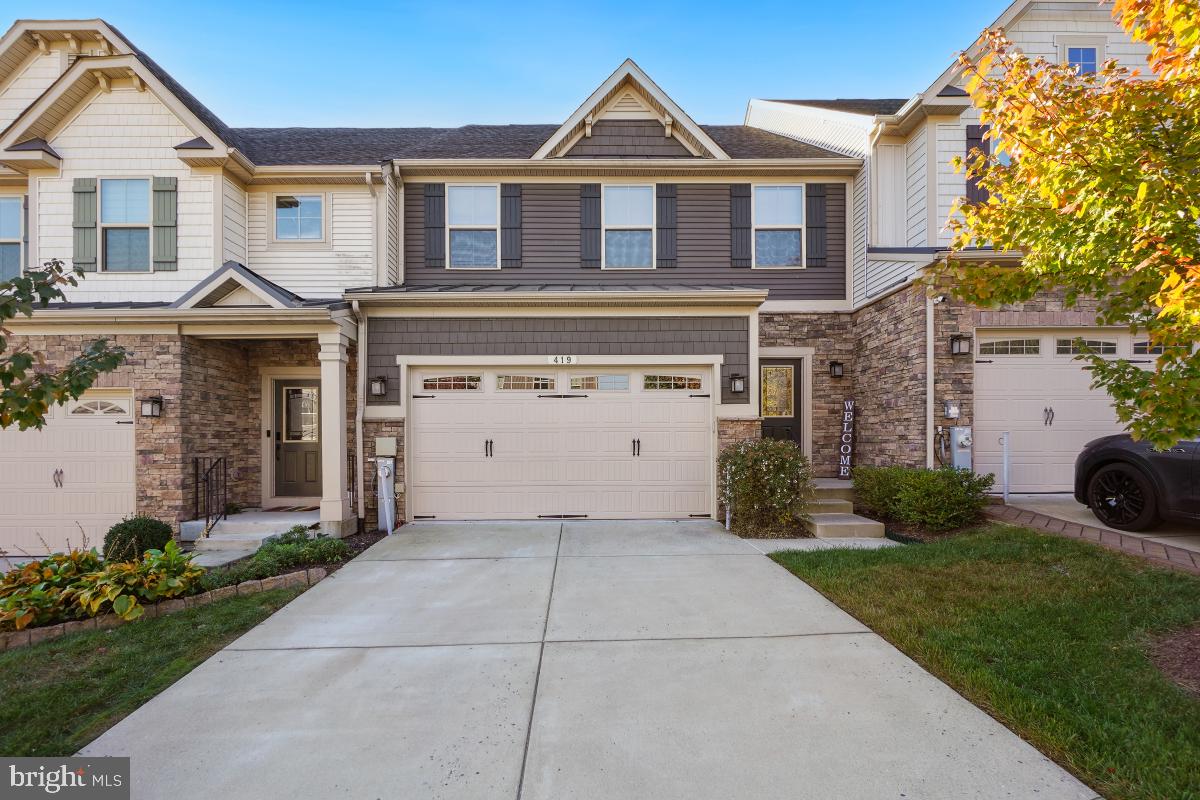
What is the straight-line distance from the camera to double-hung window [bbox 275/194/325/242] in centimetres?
906

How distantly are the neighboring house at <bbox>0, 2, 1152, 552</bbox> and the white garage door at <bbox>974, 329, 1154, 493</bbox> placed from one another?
0.31 feet

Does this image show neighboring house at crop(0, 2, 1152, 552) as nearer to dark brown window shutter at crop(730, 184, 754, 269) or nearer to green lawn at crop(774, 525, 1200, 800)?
dark brown window shutter at crop(730, 184, 754, 269)

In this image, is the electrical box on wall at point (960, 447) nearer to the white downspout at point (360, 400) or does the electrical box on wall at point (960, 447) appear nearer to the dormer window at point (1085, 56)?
the dormer window at point (1085, 56)

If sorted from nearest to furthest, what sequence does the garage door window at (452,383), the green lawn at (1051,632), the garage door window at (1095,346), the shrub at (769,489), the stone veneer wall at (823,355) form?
1. the green lawn at (1051,632)
2. the shrub at (769,489)
3. the garage door window at (1095,346)
4. the garage door window at (452,383)
5. the stone veneer wall at (823,355)

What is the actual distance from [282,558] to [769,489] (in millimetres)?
5832

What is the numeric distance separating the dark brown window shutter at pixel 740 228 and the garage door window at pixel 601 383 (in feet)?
11.6

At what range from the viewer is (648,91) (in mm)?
9461

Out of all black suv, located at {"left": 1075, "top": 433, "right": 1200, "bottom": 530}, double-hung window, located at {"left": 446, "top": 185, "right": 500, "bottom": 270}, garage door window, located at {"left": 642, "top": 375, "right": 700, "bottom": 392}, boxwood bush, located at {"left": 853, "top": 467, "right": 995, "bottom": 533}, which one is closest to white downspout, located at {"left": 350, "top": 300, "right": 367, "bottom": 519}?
double-hung window, located at {"left": 446, "top": 185, "right": 500, "bottom": 270}

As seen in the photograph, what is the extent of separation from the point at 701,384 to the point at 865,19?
1119 centimetres

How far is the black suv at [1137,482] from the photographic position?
5.26m

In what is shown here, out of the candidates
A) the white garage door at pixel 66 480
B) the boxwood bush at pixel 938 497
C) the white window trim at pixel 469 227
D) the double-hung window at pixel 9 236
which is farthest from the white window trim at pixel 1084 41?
the double-hung window at pixel 9 236

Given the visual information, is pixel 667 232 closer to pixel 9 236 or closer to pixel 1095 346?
pixel 1095 346

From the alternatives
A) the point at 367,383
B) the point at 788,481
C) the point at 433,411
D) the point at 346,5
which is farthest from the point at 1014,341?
the point at 346,5

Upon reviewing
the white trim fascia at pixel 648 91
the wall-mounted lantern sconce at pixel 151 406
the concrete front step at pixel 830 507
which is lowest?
the concrete front step at pixel 830 507
